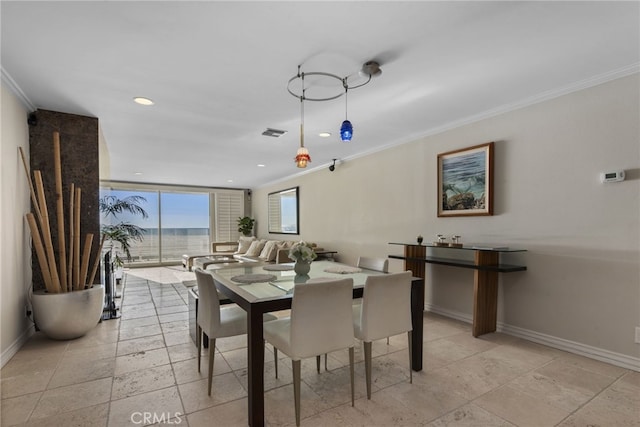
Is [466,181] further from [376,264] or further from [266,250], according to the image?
[266,250]

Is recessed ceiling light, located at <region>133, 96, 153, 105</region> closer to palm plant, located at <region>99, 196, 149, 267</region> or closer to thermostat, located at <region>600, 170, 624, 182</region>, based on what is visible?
palm plant, located at <region>99, 196, 149, 267</region>

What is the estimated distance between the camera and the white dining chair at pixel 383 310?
2.13m

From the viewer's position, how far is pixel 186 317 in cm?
400

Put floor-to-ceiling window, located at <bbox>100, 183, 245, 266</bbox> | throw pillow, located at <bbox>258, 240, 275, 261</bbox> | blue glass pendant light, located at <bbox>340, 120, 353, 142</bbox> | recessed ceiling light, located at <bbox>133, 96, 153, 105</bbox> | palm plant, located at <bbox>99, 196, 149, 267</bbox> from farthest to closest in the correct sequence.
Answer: floor-to-ceiling window, located at <bbox>100, 183, 245, 266</bbox> < throw pillow, located at <bbox>258, 240, 275, 261</bbox> < palm plant, located at <bbox>99, 196, 149, 267</bbox> < recessed ceiling light, located at <bbox>133, 96, 153, 105</bbox> < blue glass pendant light, located at <bbox>340, 120, 353, 142</bbox>

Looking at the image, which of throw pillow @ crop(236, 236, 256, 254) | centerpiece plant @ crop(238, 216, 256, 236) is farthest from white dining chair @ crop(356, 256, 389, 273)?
centerpiece plant @ crop(238, 216, 256, 236)

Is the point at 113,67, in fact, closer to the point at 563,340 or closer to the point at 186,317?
the point at 186,317

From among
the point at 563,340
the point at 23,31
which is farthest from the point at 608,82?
the point at 23,31

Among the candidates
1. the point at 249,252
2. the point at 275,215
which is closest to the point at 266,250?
the point at 249,252

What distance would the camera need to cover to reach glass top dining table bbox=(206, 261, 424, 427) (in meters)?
1.81

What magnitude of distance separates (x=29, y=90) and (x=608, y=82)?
507 cm

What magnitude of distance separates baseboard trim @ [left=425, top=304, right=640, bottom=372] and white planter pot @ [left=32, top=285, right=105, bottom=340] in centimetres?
410

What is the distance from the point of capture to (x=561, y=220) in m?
2.86

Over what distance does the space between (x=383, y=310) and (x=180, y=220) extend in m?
8.31
